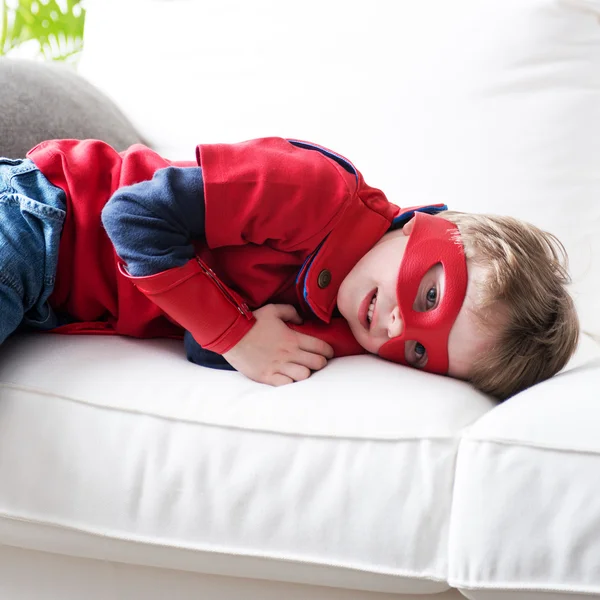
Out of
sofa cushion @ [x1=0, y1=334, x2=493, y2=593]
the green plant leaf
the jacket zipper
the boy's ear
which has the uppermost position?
the green plant leaf

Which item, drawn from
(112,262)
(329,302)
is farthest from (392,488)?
(112,262)

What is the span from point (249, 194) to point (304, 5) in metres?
0.73

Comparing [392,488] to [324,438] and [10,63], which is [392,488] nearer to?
[324,438]

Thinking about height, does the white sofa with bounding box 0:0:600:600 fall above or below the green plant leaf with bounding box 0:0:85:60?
below

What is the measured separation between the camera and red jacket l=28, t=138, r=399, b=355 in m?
0.91

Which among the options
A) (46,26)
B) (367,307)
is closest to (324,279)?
(367,307)

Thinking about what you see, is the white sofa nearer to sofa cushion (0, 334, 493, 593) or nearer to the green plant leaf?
sofa cushion (0, 334, 493, 593)

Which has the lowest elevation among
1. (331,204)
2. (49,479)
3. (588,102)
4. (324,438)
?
(49,479)

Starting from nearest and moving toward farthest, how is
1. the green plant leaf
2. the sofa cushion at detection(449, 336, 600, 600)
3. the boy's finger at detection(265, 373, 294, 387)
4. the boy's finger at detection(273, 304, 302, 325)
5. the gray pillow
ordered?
1. the sofa cushion at detection(449, 336, 600, 600)
2. the boy's finger at detection(265, 373, 294, 387)
3. the boy's finger at detection(273, 304, 302, 325)
4. the gray pillow
5. the green plant leaf

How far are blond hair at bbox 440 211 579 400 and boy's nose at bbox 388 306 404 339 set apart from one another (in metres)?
0.10

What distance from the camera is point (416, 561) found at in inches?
26.8

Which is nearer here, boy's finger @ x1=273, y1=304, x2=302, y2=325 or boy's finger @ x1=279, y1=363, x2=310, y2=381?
boy's finger @ x1=279, y1=363, x2=310, y2=381

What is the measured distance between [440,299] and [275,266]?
10.0 inches

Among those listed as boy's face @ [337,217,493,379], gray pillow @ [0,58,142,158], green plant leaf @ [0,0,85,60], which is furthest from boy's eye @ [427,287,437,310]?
green plant leaf @ [0,0,85,60]
